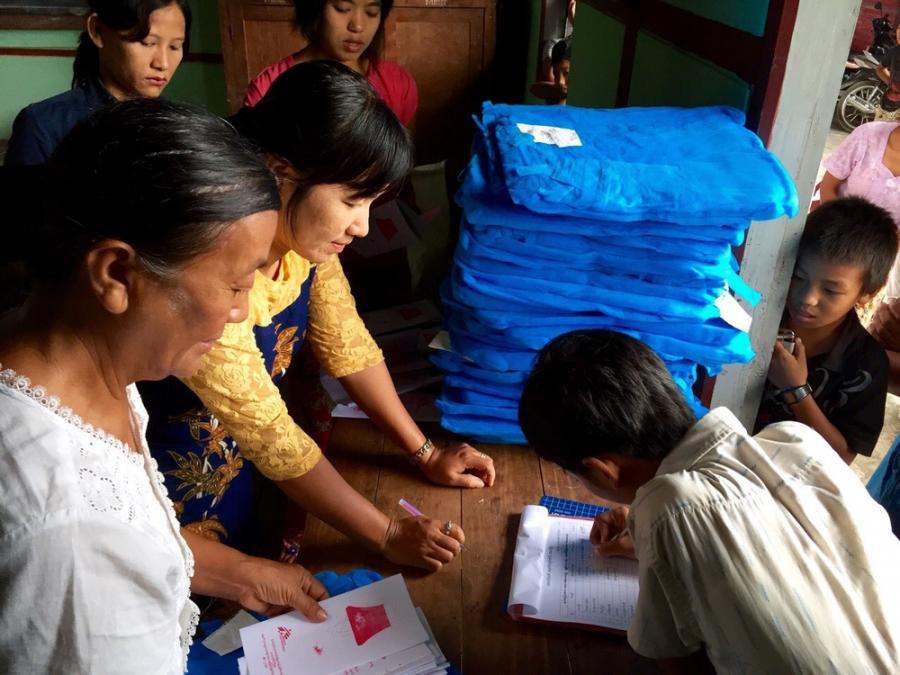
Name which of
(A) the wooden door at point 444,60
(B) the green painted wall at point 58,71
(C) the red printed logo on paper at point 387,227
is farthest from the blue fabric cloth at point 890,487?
(B) the green painted wall at point 58,71

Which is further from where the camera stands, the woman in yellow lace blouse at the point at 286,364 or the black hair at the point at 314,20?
the black hair at the point at 314,20

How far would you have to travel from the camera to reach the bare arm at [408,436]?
121 centimetres

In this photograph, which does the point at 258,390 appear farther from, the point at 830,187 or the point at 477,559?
the point at 830,187

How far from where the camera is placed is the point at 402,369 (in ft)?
4.91

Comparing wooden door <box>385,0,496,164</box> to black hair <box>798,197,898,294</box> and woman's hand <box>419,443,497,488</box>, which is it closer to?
black hair <box>798,197,898,294</box>

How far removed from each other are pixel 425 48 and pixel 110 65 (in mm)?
2266

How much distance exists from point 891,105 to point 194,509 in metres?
3.73

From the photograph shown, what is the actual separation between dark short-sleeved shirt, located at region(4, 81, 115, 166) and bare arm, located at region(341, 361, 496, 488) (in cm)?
80

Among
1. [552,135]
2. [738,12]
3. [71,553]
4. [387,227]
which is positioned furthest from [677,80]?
[71,553]

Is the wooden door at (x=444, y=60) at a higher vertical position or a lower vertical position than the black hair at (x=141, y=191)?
lower

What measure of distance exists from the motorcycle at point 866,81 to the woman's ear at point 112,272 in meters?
6.86

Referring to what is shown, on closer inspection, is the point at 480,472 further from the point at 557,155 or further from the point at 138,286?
the point at 138,286

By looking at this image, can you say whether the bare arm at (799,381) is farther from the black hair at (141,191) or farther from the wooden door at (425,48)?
the wooden door at (425,48)

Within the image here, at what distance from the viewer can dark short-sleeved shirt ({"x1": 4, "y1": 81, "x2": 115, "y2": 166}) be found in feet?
4.95
